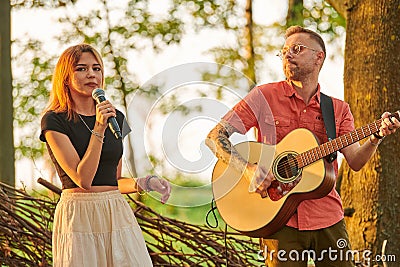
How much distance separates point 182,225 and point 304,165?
4.99 ft

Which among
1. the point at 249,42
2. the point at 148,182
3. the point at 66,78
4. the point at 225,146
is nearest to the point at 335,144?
the point at 225,146

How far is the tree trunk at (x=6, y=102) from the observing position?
5.78 meters

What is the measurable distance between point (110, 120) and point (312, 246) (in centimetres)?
117

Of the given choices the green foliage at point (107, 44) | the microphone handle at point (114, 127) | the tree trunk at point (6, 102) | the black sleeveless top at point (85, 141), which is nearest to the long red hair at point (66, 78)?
the black sleeveless top at point (85, 141)

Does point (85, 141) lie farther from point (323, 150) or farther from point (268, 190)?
point (323, 150)

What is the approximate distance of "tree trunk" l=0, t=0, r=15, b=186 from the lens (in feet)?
18.9

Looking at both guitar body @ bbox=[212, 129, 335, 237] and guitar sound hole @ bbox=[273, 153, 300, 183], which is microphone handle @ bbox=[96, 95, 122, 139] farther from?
guitar sound hole @ bbox=[273, 153, 300, 183]

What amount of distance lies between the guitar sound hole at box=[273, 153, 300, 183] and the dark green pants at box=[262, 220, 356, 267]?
10.3 inches

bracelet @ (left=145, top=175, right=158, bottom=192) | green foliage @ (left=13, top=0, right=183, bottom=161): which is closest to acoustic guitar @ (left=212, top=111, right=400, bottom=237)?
bracelet @ (left=145, top=175, right=158, bottom=192)

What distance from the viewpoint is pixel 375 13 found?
194 inches

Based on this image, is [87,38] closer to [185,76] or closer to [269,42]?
[269,42]

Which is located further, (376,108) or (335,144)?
(376,108)

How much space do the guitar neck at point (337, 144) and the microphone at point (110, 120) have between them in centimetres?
104

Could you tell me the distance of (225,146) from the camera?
3.34m
